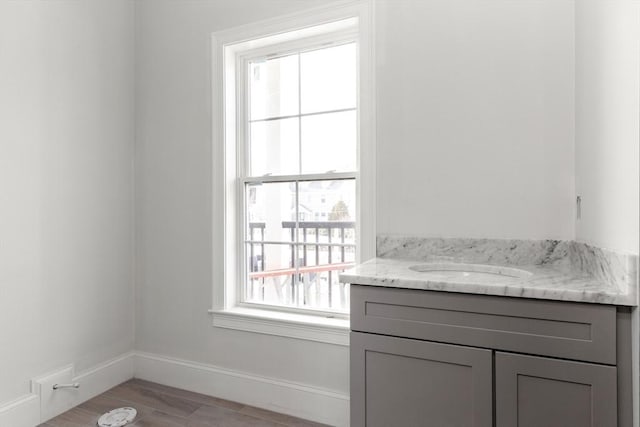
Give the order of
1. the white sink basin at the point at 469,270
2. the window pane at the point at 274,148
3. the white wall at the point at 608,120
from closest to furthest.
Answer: the white wall at the point at 608,120
the white sink basin at the point at 469,270
the window pane at the point at 274,148

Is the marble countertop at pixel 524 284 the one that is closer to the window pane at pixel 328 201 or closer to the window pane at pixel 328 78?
the window pane at pixel 328 201

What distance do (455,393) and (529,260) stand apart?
74 cm

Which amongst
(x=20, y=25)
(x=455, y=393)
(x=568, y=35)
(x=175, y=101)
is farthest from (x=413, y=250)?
(x=20, y=25)

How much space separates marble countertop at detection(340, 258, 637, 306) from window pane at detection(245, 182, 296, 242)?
0.81 metres

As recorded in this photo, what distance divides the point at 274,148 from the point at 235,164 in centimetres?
27

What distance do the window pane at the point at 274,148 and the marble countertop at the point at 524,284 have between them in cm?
95

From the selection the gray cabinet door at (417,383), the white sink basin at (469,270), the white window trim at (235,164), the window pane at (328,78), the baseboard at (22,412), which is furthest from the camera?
the window pane at (328,78)

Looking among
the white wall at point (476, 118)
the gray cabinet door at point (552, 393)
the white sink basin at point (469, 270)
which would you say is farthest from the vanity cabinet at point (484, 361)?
the white wall at point (476, 118)

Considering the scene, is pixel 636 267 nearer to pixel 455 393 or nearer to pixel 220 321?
→ pixel 455 393

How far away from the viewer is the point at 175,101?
8.48 feet

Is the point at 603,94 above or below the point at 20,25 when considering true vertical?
below

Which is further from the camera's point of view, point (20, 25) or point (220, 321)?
point (220, 321)

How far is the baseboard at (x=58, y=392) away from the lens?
6.63 feet

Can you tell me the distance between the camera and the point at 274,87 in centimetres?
246
